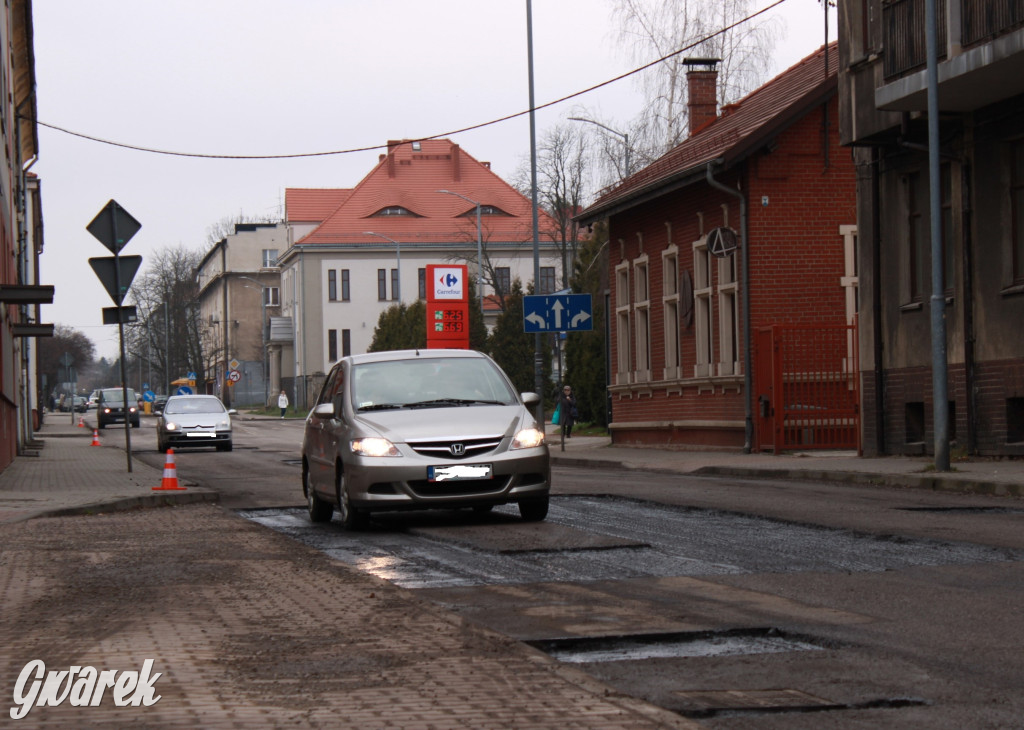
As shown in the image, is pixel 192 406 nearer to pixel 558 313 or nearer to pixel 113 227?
pixel 558 313

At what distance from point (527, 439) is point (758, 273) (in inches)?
593

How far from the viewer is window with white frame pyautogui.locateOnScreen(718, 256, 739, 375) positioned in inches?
1122

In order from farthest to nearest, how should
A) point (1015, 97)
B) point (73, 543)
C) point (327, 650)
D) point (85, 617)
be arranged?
point (1015, 97)
point (73, 543)
point (85, 617)
point (327, 650)

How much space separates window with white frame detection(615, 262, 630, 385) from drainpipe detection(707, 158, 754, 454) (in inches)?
293

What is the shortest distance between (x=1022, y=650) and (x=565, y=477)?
50.1 ft

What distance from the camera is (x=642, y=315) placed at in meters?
34.0

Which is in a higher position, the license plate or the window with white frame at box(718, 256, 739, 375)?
the window with white frame at box(718, 256, 739, 375)

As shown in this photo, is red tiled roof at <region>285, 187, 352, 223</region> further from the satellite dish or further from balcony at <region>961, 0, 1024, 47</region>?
balcony at <region>961, 0, 1024, 47</region>

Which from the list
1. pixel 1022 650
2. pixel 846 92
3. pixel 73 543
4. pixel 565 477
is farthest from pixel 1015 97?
pixel 1022 650

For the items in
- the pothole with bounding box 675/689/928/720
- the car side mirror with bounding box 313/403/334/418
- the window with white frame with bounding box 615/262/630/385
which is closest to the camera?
the pothole with bounding box 675/689/928/720

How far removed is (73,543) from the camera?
40.3ft

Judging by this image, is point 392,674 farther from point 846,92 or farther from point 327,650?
point 846,92

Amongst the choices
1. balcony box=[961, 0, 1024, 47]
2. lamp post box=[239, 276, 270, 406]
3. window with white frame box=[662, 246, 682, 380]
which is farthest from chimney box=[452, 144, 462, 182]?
balcony box=[961, 0, 1024, 47]

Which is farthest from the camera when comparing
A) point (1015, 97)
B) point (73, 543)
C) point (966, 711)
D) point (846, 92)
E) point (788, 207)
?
point (788, 207)
